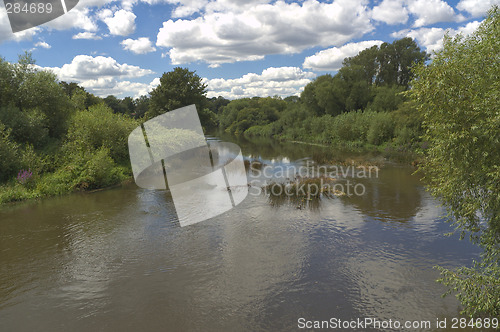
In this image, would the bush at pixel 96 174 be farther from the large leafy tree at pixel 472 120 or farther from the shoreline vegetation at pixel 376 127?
the large leafy tree at pixel 472 120

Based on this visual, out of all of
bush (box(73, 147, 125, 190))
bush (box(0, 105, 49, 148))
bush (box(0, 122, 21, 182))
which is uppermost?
bush (box(0, 105, 49, 148))

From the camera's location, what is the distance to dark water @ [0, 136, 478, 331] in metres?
→ 7.81

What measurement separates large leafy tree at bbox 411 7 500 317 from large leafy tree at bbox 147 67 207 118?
38.9 m

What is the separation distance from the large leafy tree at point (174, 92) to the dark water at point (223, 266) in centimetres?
2900

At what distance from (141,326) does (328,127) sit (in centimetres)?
4988

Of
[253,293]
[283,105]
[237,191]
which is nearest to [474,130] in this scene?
[253,293]

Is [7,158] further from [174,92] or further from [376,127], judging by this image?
[376,127]

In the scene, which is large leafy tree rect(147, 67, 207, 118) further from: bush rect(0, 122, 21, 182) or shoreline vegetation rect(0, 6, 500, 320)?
bush rect(0, 122, 21, 182)

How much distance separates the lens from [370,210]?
615 inches

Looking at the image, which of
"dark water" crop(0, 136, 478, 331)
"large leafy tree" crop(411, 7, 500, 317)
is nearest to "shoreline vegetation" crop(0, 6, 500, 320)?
"large leafy tree" crop(411, 7, 500, 317)

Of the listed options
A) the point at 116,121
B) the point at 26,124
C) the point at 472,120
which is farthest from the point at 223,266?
the point at 116,121

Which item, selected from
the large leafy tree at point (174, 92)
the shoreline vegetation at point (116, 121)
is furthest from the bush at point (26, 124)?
the large leafy tree at point (174, 92)

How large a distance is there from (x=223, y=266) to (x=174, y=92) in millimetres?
36855

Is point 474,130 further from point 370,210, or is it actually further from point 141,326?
point 370,210
